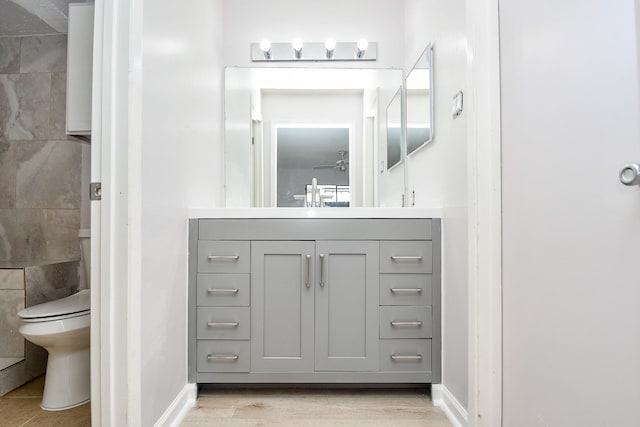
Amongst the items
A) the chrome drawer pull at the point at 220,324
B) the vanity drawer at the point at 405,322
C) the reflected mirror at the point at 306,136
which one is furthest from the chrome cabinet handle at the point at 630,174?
the reflected mirror at the point at 306,136

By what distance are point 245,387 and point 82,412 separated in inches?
28.7

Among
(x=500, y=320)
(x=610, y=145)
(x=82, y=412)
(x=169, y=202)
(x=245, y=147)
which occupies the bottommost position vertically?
(x=82, y=412)

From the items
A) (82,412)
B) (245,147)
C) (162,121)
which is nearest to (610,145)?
(162,121)

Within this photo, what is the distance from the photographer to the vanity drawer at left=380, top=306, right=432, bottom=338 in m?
1.74

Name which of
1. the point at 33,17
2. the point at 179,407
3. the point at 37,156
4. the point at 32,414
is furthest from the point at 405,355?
the point at 33,17

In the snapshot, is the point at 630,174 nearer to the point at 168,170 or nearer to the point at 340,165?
the point at 168,170

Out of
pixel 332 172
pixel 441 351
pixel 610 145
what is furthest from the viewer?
pixel 332 172

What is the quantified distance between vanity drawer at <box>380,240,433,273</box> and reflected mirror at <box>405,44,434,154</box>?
549 millimetres

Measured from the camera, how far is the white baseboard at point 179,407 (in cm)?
143

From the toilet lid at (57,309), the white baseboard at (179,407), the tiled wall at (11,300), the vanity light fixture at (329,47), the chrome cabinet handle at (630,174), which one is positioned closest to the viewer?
the chrome cabinet handle at (630,174)

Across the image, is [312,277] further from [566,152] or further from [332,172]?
[566,152]

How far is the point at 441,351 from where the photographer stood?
1726mm

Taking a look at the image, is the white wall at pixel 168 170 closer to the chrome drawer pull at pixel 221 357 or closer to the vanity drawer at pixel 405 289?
the chrome drawer pull at pixel 221 357

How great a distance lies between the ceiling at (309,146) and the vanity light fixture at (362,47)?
19.8 inches
